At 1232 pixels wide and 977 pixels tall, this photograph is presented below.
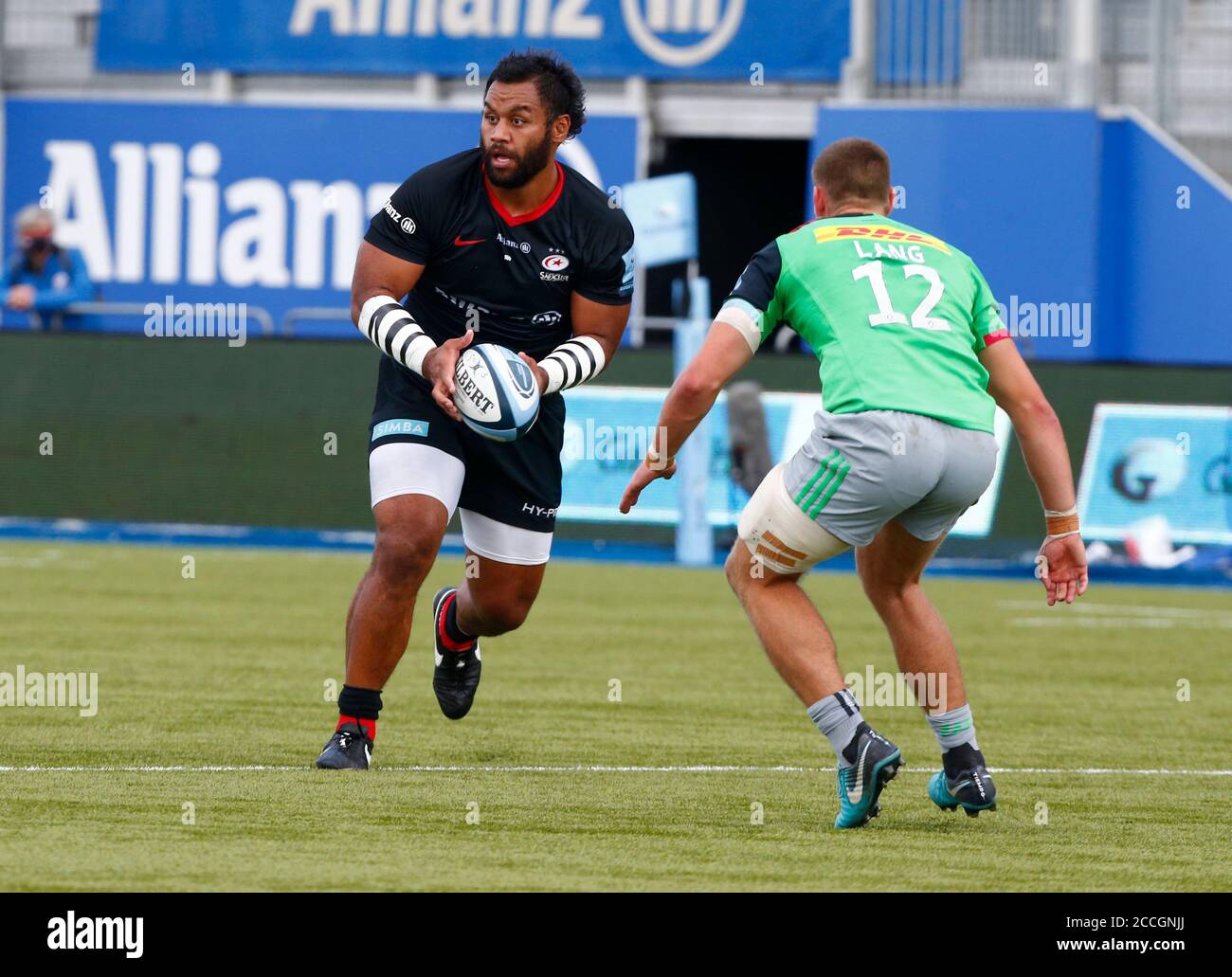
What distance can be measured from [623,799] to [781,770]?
104cm

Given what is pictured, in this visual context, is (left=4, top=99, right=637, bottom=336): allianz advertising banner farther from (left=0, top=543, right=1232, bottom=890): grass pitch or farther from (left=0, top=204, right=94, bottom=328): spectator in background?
(left=0, top=543, right=1232, bottom=890): grass pitch

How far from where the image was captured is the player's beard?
7453 mm

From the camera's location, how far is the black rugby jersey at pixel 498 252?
751cm

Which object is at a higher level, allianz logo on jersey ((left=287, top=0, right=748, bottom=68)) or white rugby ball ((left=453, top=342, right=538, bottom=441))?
allianz logo on jersey ((left=287, top=0, right=748, bottom=68))

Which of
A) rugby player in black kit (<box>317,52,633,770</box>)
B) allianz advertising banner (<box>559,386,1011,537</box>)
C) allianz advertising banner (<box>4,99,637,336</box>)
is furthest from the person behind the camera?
allianz advertising banner (<box>4,99,637,336</box>)

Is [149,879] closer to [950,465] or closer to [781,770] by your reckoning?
[950,465]

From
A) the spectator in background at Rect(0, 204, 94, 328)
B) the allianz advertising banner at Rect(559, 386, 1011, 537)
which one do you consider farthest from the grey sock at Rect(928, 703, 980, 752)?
the spectator in background at Rect(0, 204, 94, 328)

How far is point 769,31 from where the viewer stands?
949 inches

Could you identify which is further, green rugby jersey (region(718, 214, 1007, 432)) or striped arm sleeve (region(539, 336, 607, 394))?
striped arm sleeve (region(539, 336, 607, 394))

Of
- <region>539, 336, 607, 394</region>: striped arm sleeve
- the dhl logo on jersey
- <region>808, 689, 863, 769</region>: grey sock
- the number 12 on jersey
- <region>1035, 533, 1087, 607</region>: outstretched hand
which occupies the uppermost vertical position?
the dhl logo on jersey

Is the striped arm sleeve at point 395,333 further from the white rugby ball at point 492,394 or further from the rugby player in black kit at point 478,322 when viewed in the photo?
the white rugby ball at point 492,394

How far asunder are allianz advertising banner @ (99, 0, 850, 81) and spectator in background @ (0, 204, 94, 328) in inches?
183

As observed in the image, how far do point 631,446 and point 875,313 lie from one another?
11634 mm

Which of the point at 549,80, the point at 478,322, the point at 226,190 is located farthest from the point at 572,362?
the point at 226,190
